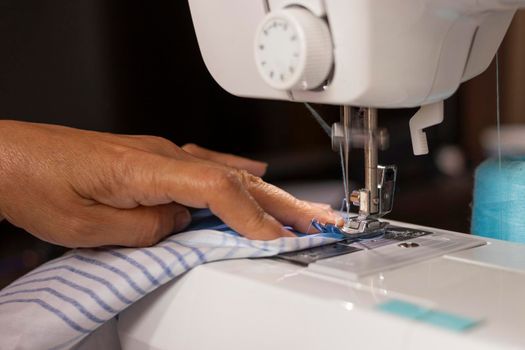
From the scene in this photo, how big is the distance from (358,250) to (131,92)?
660mm

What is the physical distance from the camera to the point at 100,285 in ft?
2.11

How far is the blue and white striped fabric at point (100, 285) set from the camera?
0.64m

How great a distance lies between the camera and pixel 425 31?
60 centimetres

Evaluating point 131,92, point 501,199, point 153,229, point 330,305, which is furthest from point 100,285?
point 131,92

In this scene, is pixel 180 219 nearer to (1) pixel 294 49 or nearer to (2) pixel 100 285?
(2) pixel 100 285

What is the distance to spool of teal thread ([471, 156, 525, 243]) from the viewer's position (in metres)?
0.73

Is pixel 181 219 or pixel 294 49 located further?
pixel 181 219

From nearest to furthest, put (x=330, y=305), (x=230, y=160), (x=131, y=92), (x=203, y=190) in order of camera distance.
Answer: (x=330, y=305)
(x=203, y=190)
(x=230, y=160)
(x=131, y=92)

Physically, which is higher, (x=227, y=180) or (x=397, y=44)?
(x=397, y=44)

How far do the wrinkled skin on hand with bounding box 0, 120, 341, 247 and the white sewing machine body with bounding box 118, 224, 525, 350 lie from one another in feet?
0.17

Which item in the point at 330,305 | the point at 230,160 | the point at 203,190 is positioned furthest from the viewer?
the point at 230,160

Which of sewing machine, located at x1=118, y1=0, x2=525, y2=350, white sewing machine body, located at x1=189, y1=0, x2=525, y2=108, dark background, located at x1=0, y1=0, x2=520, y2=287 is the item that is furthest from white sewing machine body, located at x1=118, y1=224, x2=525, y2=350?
dark background, located at x1=0, y1=0, x2=520, y2=287

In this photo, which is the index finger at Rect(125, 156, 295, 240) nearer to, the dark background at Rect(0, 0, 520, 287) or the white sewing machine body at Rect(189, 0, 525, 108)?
the white sewing machine body at Rect(189, 0, 525, 108)

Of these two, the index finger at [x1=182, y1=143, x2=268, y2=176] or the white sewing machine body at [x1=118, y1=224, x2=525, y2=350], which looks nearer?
the white sewing machine body at [x1=118, y1=224, x2=525, y2=350]
